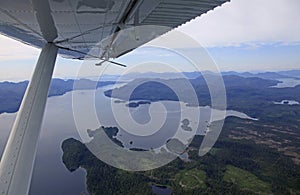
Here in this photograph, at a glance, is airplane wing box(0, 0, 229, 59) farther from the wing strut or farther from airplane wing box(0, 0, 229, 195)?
the wing strut

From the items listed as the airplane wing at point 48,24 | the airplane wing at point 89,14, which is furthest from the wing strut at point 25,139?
the airplane wing at point 89,14

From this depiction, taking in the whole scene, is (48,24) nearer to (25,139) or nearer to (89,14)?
(89,14)

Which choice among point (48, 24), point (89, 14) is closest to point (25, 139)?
point (48, 24)

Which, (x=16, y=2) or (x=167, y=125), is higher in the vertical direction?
(x=16, y=2)

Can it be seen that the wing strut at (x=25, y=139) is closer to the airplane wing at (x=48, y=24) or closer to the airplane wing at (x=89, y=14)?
the airplane wing at (x=48, y=24)

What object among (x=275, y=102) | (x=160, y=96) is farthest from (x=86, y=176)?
(x=275, y=102)

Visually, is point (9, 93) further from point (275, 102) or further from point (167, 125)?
point (275, 102)

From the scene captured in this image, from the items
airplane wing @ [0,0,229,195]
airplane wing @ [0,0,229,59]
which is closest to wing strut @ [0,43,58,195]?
airplane wing @ [0,0,229,195]
